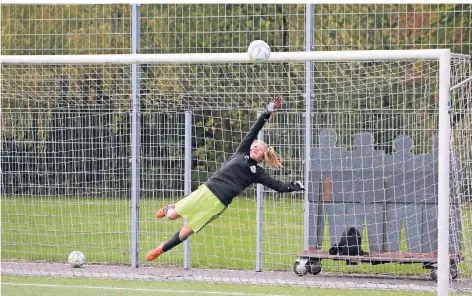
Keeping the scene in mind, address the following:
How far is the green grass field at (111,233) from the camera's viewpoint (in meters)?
13.4

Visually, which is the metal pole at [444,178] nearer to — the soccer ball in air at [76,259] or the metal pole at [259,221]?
the metal pole at [259,221]

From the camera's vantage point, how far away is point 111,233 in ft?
45.4

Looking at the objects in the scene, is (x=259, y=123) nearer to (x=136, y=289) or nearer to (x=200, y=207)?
(x=200, y=207)

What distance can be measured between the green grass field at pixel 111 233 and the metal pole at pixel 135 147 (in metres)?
0.18

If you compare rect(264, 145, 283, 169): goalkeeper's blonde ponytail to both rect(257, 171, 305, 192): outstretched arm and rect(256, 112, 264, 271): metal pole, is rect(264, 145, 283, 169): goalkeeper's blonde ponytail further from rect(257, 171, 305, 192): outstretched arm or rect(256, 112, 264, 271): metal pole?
rect(256, 112, 264, 271): metal pole

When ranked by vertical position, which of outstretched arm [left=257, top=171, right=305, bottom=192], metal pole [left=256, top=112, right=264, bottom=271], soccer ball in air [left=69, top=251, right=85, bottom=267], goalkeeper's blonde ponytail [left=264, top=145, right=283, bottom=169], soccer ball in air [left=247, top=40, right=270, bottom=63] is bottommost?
soccer ball in air [left=69, top=251, right=85, bottom=267]

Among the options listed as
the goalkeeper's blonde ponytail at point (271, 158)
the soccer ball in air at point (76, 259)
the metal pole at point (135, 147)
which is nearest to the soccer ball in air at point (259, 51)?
the goalkeeper's blonde ponytail at point (271, 158)

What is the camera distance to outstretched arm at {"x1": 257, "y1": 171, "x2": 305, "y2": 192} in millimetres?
10219

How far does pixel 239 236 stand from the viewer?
15758mm

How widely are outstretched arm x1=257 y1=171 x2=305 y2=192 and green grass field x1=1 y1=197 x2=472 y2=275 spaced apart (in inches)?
108

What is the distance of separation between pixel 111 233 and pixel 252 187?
2169mm

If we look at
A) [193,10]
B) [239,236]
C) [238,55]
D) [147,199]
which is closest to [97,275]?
[147,199]

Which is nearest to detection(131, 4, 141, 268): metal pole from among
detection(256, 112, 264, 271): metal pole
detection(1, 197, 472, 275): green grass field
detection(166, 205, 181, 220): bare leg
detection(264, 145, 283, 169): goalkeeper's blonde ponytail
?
detection(1, 197, 472, 275): green grass field

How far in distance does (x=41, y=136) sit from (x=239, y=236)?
3664 mm
